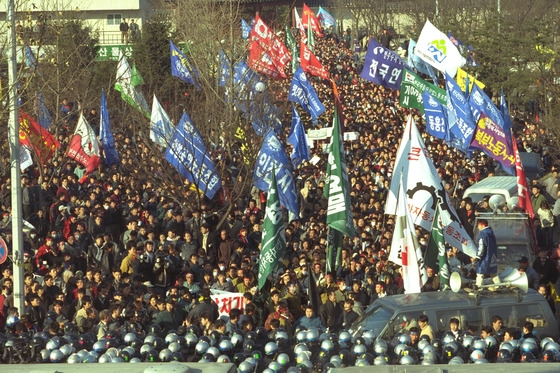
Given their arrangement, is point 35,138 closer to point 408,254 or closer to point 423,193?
point 423,193

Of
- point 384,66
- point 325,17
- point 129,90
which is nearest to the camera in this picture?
point 129,90

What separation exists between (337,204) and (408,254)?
2483 millimetres

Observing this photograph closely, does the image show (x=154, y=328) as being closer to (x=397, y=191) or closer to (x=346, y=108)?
(x=397, y=191)

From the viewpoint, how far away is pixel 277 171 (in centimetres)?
2253

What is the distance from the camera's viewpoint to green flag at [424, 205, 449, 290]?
16.2 metres

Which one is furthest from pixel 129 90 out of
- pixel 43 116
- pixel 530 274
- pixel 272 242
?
pixel 530 274

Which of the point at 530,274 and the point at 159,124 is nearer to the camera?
the point at 530,274

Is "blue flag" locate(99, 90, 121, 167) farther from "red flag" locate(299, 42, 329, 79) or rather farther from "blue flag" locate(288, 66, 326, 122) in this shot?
"red flag" locate(299, 42, 329, 79)

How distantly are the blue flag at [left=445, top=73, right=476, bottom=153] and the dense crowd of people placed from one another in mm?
1055

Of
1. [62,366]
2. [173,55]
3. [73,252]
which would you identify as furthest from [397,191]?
[173,55]

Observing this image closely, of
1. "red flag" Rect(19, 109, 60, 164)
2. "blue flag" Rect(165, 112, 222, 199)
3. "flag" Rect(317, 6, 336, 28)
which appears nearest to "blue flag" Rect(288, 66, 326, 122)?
"blue flag" Rect(165, 112, 222, 199)

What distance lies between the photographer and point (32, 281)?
57.0 ft

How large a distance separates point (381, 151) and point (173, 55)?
7.35m

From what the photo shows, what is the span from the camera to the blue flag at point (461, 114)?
84.8 ft
